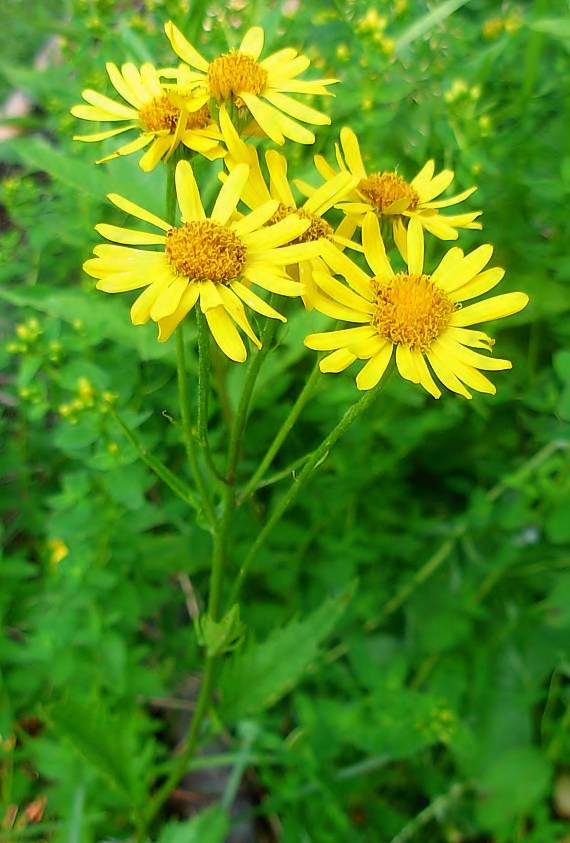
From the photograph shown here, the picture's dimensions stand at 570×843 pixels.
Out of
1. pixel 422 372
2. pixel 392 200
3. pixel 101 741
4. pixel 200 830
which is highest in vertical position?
pixel 392 200

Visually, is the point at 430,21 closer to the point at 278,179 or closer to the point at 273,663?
the point at 278,179

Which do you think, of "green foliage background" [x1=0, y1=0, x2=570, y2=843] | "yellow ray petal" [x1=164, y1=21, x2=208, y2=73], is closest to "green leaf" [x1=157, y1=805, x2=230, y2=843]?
"green foliage background" [x1=0, y1=0, x2=570, y2=843]

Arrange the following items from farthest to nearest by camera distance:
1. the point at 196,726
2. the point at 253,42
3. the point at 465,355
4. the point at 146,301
Result: the point at 196,726, the point at 253,42, the point at 465,355, the point at 146,301

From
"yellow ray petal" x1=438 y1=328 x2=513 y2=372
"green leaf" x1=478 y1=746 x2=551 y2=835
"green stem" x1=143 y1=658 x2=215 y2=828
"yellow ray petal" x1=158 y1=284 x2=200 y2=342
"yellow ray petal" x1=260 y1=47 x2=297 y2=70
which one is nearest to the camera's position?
"yellow ray petal" x1=158 y1=284 x2=200 y2=342

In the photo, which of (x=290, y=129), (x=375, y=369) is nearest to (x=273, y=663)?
(x=375, y=369)

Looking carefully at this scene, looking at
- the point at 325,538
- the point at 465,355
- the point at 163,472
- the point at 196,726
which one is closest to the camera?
the point at 465,355

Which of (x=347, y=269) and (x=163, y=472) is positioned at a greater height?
(x=347, y=269)

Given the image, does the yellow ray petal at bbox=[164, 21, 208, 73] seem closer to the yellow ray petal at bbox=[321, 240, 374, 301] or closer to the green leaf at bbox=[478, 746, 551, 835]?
the yellow ray petal at bbox=[321, 240, 374, 301]
